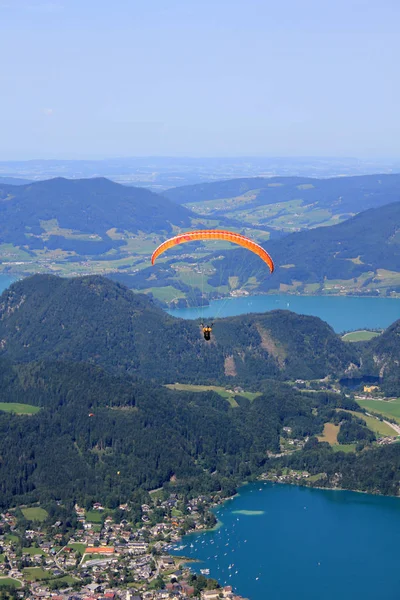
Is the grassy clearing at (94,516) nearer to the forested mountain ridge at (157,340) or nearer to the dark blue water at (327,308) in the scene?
the forested mountain ridge at (157,340)

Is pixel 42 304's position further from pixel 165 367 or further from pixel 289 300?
pixel 289 300

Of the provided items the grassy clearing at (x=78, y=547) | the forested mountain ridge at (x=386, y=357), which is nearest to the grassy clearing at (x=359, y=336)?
the forested mountain ridge at (x=386, y=357)

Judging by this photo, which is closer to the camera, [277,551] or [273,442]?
[277,551]

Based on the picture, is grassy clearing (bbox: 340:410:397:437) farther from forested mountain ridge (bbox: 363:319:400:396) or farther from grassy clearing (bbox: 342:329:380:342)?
grassy clearing (bbox: 342:329:380:342)

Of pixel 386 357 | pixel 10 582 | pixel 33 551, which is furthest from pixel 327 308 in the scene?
pixel 10 582

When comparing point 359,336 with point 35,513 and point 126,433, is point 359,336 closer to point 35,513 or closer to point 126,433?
point 126,433

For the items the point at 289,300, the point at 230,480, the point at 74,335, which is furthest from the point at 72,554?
the point at 289,300
